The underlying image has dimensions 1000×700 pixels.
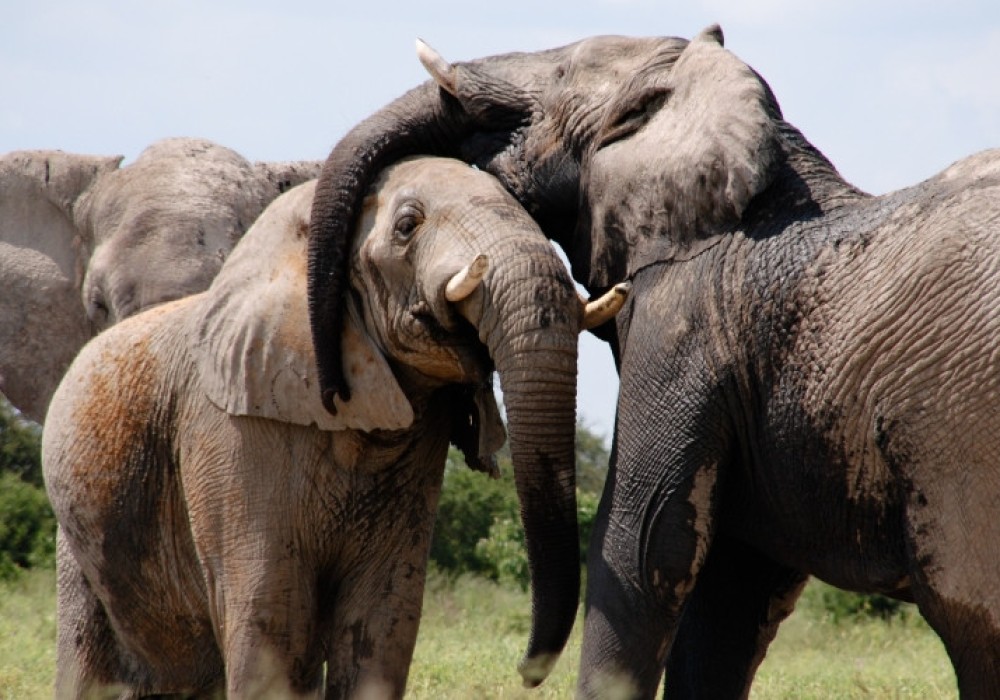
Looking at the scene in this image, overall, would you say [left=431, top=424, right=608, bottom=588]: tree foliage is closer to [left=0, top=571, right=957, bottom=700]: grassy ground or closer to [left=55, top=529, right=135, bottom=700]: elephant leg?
[left=0, top=571, right=957, bottom=700]: grassy ground

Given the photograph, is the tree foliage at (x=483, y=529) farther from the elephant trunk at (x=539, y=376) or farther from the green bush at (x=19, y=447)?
the elephant trunk at (x=539, y=376)

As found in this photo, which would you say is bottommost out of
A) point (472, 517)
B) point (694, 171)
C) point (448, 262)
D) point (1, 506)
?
point (1, 506)

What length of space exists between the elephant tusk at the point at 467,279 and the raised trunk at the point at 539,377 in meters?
0.05

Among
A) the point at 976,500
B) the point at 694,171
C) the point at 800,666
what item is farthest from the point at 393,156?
the point at 800,666

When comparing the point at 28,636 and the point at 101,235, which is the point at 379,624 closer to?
the point at 101,235

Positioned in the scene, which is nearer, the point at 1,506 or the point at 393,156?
the point at 393,156

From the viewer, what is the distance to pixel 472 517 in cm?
1206

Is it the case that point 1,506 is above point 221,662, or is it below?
below

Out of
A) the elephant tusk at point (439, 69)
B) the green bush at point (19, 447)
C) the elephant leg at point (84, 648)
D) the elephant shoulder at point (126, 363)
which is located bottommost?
the green bush at point (19, 447)

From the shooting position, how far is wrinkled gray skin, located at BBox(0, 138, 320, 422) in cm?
795

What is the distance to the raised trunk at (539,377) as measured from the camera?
462 cm

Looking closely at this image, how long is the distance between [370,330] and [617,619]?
3.26 ft

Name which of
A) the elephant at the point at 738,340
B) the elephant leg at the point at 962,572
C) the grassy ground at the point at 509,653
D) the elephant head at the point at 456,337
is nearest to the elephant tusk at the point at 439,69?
the elephant at the point at 738,340

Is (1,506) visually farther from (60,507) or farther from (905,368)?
(905,368)
